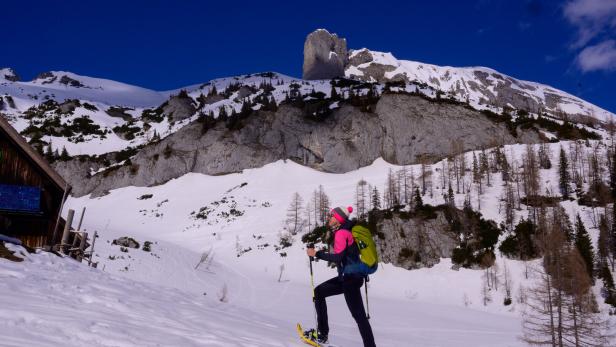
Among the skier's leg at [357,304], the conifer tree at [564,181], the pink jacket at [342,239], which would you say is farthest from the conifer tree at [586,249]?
the pink jacket at [342,239]

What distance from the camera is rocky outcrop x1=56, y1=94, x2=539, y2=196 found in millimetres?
104938

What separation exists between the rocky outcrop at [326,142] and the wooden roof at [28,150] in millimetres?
91534

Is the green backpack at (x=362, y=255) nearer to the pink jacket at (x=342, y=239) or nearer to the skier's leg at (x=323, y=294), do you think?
the pink jacket at (x=342, y=239)

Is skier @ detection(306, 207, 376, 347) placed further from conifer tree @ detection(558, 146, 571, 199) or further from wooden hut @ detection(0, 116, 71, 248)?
conifer tree @ detection(558, 146, 571, 199)

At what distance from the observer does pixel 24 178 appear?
50.1 ft

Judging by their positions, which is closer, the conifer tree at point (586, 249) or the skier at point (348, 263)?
the skier at point (348, 263)

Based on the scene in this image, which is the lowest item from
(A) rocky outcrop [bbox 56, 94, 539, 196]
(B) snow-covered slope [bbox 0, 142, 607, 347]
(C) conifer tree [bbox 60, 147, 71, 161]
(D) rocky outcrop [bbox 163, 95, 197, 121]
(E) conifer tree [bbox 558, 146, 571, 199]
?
(B) snow-covered slope [bbox 0, 142, 607, 347]

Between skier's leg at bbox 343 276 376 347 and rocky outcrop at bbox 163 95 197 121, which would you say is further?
rocky outcrop at bbox 163 95 197 121

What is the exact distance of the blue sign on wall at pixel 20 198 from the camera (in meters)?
14.7

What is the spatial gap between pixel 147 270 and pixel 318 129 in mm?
85203

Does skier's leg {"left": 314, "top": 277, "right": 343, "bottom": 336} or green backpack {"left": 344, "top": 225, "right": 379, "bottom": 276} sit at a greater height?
green backpack {"left": 344, "top": 225, "right": 379, "bottom": 276}

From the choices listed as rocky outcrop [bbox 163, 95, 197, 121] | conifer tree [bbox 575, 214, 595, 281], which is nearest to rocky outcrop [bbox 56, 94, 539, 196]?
rocky outcrop [bbox 163, 95, 197, 121]

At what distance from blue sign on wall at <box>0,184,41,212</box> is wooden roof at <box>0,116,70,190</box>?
0.79 meters

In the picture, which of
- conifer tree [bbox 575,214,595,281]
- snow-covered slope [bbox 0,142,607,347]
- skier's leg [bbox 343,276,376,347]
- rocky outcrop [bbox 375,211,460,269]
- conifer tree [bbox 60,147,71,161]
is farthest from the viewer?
conifer tree [bbox 60,147,71,161]
